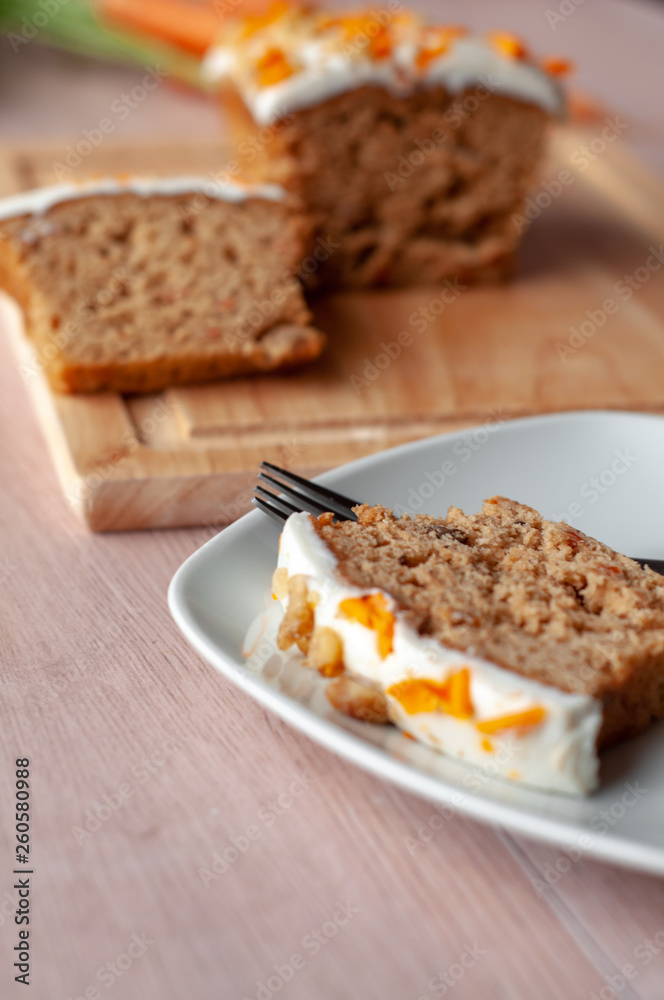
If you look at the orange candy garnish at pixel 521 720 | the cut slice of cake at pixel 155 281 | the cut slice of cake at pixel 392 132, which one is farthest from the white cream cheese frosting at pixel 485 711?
the cut slice of cake at pixel 392 132

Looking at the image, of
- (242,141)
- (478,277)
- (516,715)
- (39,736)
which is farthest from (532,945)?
(242,141)

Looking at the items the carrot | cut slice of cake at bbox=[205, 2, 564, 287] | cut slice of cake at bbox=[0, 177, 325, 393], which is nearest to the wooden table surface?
cut slice of cake at bbox=[0, 177, 325, 393]

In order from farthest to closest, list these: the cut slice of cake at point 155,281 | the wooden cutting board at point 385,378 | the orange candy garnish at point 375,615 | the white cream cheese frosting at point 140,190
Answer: the white cream cheese frosting at point 140,190
the cut slice of cake at point 155,281
the wooden cutting board at point 385,378
the orange candy garnish at point 375,615

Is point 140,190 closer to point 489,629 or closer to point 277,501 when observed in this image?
point 277,501

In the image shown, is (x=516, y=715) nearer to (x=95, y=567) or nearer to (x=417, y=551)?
(x=417, y=551)

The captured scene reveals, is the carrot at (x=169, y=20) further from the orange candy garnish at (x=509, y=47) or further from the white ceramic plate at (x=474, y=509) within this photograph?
the white ceramic plate at (x=474, y=509)

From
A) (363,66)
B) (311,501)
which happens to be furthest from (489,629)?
(363,66)
